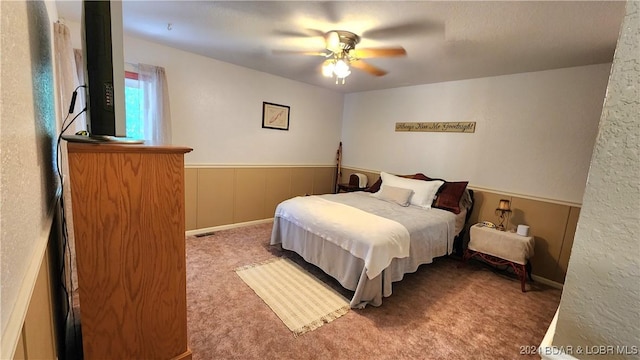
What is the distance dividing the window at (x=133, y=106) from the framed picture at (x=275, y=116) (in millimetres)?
1553

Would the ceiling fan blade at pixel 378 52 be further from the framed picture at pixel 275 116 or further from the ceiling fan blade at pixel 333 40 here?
the framed picture at pixel 275 116

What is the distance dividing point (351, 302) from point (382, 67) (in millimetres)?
2587

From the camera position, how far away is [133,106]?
2.99 m

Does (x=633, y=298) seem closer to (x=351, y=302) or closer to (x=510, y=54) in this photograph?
(x=351, y=302)

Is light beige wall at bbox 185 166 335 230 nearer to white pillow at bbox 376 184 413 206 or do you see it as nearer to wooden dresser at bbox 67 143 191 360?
white pillow at bbox 376 184 413 206

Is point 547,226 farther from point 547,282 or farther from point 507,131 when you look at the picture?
point 507,131

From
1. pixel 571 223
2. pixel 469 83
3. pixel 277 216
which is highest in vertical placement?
pixel 469 83

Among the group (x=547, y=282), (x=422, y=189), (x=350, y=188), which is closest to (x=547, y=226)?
(x=547, y=282)

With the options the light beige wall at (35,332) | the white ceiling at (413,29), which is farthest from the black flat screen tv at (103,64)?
the white ceiling at (413,29)

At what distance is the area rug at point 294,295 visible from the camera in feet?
6.71

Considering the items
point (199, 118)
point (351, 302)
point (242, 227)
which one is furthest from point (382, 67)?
point (242, 227)

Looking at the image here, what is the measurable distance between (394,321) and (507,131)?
2561 millimetres

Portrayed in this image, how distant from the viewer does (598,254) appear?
56 cm

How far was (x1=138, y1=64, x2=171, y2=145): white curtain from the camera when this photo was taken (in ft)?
9.72
